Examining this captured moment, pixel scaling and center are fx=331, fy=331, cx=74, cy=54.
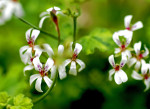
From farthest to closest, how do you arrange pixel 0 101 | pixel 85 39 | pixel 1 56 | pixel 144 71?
pixel 1 56, pixel 85 39, pixel 144 71, pixel 0 101

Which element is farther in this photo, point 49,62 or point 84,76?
point 84,76

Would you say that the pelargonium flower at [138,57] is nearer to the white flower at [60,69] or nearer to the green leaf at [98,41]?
the green leaf at [98,41]

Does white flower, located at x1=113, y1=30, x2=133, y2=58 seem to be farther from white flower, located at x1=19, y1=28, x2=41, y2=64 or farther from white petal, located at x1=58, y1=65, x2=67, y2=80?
white flower, located at x1=19, y1=28, x2=41, y2=64

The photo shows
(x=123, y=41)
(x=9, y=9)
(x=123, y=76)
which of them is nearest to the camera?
(x=123, y=76)

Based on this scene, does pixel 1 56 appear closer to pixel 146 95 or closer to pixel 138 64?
pixel 146 95

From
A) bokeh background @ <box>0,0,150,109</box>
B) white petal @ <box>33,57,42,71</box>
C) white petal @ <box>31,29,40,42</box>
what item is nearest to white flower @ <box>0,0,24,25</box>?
bokeh background @ <box>0,0,150,109</box>

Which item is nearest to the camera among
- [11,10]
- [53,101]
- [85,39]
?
[85,39]

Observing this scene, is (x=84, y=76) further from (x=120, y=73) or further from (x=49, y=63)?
(x=49, y=63)

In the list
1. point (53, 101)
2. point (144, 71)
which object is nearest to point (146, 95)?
point (53, 101)

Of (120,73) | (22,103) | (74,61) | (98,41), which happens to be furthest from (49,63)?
(98,41)
